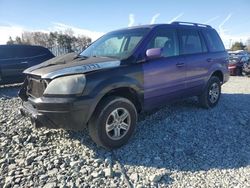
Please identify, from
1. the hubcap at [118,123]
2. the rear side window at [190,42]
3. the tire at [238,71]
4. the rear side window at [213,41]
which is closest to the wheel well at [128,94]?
the hubcap at [118,123]

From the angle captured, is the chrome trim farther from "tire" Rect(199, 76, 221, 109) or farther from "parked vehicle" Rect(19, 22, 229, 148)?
"tire" Rect(199, 76, 221, 109)

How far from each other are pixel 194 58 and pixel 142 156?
2.55 m

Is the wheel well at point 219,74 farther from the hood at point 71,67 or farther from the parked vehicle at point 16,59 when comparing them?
the parked vehicle at point 16,59

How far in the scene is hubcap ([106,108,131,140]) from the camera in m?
3.79

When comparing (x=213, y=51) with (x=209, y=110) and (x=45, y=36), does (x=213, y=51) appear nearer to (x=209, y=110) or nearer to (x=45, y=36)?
(x=209, y=110)

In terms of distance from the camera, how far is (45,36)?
36.2 metres

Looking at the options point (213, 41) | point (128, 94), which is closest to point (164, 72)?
point (128, 94)

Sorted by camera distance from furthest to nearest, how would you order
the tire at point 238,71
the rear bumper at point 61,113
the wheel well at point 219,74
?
the tire at point 238,71 → the wheel well at point 219,74 → the rear bumper at point 61,113

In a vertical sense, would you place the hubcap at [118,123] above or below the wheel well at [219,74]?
below

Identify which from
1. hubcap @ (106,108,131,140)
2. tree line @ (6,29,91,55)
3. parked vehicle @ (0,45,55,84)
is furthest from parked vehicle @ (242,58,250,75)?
tree line @ (6,29,91,55)

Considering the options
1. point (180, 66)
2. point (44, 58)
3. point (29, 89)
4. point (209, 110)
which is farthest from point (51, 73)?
point (44, 58)

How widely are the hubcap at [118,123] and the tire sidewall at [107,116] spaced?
0.18ft

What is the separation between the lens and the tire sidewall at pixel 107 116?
3630 millimetres

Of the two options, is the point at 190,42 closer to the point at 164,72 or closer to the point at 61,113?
the point at 164,72
